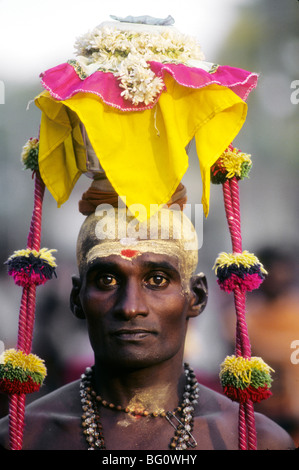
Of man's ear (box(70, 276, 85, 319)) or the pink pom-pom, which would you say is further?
man's ear (box(70, 276, 85, 319))

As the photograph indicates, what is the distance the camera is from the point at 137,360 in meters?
3.07

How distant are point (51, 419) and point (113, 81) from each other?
1.74 meters

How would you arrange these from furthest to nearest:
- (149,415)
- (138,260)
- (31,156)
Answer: (31,156)
(149,415)
(138,260)

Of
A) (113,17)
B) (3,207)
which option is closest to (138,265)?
(113,17)

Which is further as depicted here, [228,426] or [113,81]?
[228,426]

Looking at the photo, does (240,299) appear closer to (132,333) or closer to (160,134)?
(132,333)

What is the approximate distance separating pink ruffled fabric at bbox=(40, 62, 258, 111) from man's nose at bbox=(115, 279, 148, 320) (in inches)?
33.0

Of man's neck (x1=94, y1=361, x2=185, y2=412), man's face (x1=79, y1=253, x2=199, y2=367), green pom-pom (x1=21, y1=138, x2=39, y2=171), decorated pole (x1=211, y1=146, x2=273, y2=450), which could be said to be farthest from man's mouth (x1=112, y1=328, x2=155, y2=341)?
green pom-pom (x1=21, y1=138, x2=39, y2=171)

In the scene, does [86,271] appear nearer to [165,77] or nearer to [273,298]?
[165,77]

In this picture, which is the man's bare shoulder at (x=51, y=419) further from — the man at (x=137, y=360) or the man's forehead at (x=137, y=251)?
the man's forehead at (x=137, y=251)

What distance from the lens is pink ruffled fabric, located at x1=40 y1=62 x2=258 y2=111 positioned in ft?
9.77

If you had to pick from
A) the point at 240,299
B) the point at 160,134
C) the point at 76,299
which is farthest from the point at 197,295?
the point at 160,134

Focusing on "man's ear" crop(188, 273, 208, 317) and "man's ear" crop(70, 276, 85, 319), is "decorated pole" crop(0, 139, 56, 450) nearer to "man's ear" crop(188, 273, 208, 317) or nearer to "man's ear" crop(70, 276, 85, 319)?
"man's ear" crop(70, 276, 85, 319)

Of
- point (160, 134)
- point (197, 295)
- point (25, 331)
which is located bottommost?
point (25, 331)
